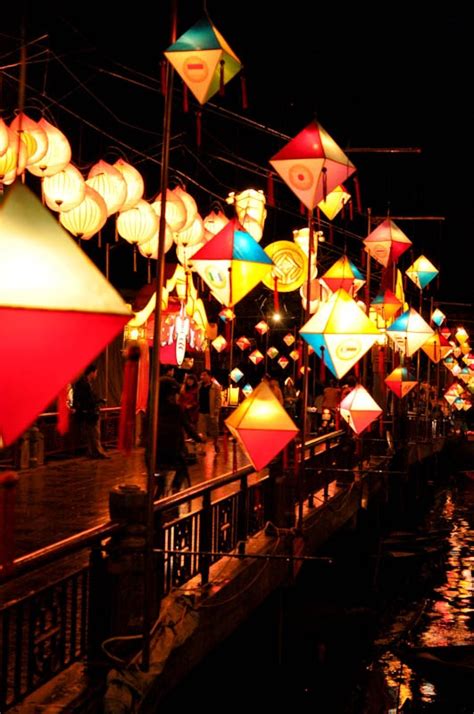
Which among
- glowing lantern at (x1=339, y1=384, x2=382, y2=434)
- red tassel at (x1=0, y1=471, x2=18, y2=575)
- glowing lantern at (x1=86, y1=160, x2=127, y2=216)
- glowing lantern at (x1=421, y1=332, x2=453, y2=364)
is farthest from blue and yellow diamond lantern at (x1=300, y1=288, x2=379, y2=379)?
glowing lantern at (x1=421, y1=332, x2=453, y2=364)

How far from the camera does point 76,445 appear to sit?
21.1m

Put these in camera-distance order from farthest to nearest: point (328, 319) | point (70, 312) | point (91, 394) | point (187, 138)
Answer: point (91, 394) < point (187, 138) < point (328, 319) < point (70, 312)

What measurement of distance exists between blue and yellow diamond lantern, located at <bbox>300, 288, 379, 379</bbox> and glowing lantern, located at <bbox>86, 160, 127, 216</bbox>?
9.65 feet

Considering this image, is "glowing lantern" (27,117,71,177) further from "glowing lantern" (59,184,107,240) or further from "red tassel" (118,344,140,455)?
"red tassel" (118,344,140,455)

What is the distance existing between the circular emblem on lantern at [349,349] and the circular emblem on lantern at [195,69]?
4547 mm

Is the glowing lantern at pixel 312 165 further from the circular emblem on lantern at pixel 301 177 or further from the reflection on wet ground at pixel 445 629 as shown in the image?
the reflection on wet ground at pixel 445 629

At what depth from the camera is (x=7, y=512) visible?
4520mm

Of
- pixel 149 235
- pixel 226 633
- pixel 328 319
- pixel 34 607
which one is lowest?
pixel 226 633

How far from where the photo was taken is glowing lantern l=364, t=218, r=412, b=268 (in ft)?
56.6

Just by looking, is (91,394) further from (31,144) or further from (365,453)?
(31,144)

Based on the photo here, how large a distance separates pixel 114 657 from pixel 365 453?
51.5 feet

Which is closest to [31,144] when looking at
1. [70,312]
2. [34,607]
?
[34,607]

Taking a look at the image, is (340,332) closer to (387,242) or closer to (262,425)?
(262,425)

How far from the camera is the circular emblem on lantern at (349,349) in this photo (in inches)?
452
